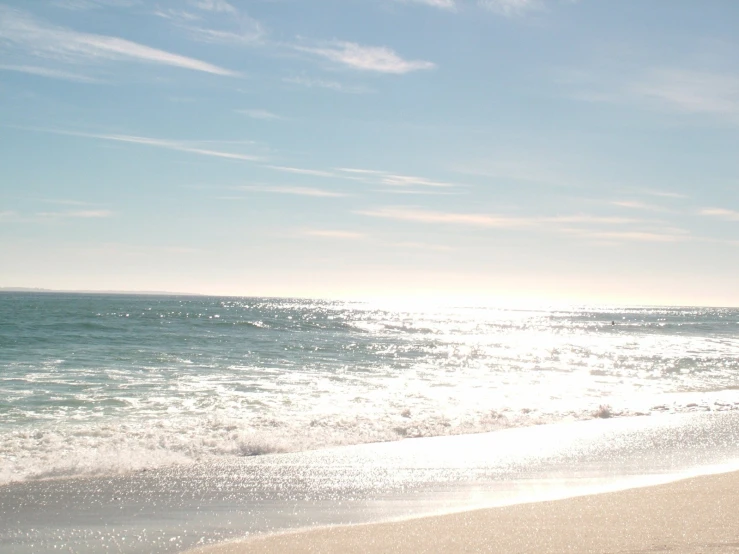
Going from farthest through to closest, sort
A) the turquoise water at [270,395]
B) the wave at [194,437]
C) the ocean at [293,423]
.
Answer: the turquoise water at [270,395] → the wave at [194,437] → the ocean at [293,423]

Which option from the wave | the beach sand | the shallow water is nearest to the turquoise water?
the wave

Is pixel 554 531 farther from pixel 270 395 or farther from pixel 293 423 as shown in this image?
pixel 270 395

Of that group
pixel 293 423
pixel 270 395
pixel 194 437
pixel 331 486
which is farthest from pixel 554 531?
pixel 270 395

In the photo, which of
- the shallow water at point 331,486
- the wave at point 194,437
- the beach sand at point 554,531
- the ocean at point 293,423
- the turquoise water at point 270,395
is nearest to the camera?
the beach sand at point 554,531

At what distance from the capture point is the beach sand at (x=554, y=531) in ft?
18.4

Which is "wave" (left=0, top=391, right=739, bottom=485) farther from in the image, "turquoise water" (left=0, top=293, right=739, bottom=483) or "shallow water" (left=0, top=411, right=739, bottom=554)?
"shallow water" (left=0, top=411, right=739, bottom=554)

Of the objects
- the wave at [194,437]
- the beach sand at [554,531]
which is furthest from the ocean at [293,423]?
the beach sand at [554,531]

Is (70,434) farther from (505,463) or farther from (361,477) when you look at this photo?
(505,463)

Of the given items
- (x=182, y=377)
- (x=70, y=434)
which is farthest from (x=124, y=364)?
(x=70, y=434)

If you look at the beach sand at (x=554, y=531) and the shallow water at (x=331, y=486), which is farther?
the shallow water at (x=331, y=486)

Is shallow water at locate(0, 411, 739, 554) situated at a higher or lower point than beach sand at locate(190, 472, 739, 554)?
lower

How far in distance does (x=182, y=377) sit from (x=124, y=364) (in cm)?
420

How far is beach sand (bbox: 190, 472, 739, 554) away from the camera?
561cm

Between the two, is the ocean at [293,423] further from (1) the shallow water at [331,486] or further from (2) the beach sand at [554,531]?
(2) the beach sand at [554,531]
